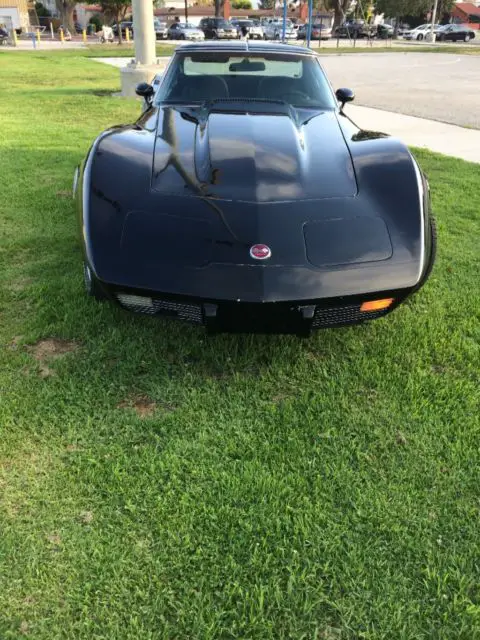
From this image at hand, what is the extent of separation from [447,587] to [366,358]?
1.16 m

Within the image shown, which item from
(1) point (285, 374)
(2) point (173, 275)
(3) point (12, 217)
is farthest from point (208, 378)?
(3) point (12, 217)

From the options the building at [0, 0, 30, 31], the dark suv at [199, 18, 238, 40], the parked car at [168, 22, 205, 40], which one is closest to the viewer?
the dark suv at [199, 18, 238, 40]

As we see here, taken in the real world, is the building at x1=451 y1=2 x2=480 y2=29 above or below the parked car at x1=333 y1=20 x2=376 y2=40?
above

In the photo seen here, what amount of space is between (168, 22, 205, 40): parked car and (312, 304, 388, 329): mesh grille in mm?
41086

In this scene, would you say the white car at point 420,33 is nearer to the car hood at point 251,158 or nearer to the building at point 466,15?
the building at point 466,15

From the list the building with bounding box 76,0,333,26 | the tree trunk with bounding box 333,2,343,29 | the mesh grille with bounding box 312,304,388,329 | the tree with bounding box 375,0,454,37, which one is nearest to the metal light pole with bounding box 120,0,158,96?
the mesh grille with bounding box 312,304,388,329

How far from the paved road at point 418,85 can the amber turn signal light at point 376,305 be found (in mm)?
7231

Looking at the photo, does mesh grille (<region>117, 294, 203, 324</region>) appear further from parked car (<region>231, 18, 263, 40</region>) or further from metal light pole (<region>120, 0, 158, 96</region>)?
parked car (<region>231, 18, 263, 40</region>)

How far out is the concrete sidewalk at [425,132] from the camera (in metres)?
6.76

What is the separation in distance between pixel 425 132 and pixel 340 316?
21.5ft

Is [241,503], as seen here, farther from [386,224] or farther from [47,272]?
[47,272]

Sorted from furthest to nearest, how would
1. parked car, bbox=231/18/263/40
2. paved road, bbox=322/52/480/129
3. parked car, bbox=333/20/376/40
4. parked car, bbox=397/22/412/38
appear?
parked car, bbox=397/22/412/38, parked car, bbox=333/20/376/40, parked car, bbox=231/18/263/40, paved road, bbox=322/52/480/129

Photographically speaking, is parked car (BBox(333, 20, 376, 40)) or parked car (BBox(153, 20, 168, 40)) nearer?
parked car (BBox(153, 20, 168, 40))

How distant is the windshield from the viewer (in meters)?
3.69
